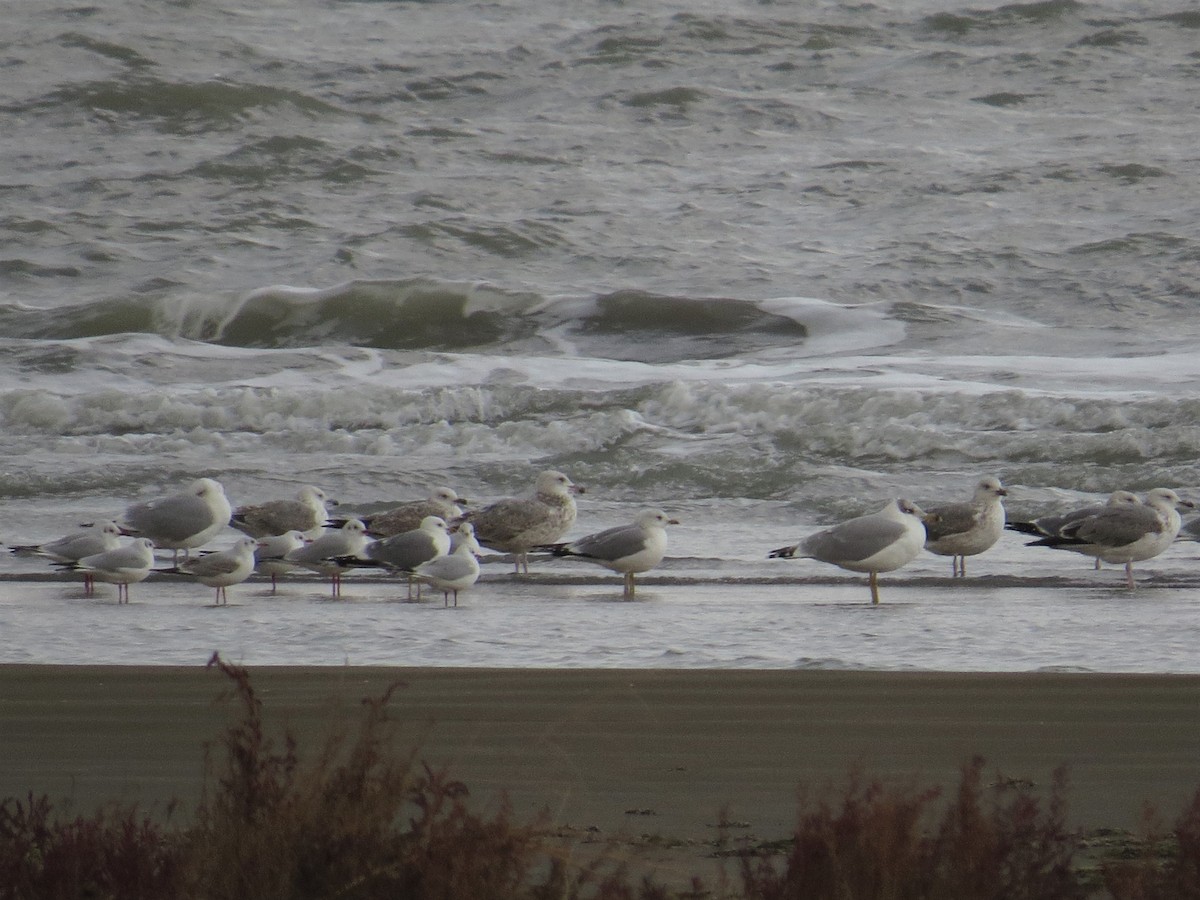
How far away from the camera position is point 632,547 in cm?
856

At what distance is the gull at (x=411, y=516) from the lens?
9805mm

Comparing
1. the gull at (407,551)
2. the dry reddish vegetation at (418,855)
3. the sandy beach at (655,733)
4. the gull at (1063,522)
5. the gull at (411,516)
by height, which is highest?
the gull at (1063,522)

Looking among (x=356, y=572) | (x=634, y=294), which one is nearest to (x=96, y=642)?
(x=356, y=572)

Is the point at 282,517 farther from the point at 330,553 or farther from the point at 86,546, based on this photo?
the point at 86,546

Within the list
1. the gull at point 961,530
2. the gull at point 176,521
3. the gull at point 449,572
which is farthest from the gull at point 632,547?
the gull at point 176,521

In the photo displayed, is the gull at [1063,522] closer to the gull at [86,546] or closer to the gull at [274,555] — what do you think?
the gull at [274,555]

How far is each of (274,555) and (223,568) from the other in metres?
0.68

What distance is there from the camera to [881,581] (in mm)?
8883

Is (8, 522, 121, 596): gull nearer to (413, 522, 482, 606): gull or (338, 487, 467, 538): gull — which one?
(338, 487, 467, 538): gull

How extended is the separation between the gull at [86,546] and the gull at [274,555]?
69 cm

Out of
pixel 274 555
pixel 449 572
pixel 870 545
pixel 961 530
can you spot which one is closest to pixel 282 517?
pixel 274 555

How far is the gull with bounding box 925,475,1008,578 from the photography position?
9125 mm

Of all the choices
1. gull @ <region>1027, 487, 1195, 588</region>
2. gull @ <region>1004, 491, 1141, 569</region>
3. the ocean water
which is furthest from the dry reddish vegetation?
A: gull @ <region>1004, 491, 1141, 569</region>

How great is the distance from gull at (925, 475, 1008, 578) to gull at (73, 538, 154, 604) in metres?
3.92
